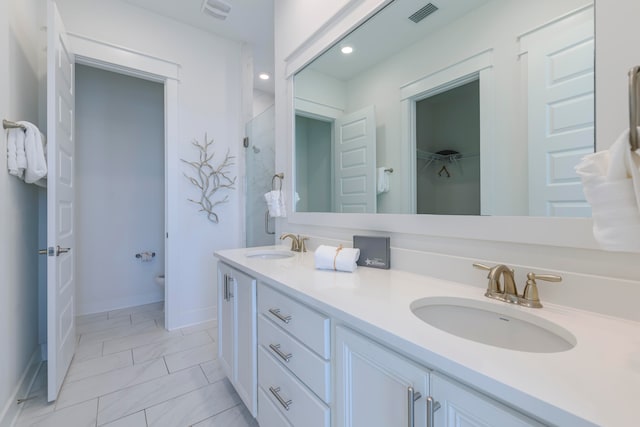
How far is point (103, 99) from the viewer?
3.02m

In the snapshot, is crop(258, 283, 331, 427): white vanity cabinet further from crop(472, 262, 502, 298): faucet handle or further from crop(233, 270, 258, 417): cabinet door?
crop(472, 262, 502, 298): faucet handle

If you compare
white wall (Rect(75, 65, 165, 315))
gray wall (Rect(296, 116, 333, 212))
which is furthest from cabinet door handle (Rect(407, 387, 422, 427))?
white wall (Rect(75, 65, 165, 315))

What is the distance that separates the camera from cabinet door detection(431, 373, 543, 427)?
0.45 metres

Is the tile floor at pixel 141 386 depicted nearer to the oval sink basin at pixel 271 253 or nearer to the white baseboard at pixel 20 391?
the white baseboard at pixel 20 391

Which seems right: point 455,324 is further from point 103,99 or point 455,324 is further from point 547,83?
point 103,99

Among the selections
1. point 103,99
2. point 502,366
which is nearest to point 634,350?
point 502,366

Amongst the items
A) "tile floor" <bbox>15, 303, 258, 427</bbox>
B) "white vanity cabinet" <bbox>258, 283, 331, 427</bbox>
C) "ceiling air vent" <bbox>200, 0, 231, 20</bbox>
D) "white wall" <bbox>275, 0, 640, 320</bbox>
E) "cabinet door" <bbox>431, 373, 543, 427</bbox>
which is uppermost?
"ceiling air vent" <bbox>200, 0, 231, 20</bbox>

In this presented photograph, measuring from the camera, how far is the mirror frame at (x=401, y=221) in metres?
0.79

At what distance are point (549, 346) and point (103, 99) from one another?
4102 millimetres

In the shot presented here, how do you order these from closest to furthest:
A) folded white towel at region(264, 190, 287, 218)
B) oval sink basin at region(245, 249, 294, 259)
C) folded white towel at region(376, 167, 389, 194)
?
folded white towel at region(376, 167, 389, 194)
oval sink basin at region(245, 249, 294, 259)
folded white towel at region(264, 190, 287, 218)

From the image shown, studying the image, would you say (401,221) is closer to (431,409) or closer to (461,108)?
(461,108)

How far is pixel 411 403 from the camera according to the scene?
1.92ft

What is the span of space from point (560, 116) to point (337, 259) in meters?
0.94

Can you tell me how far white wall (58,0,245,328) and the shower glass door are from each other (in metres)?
0.13
